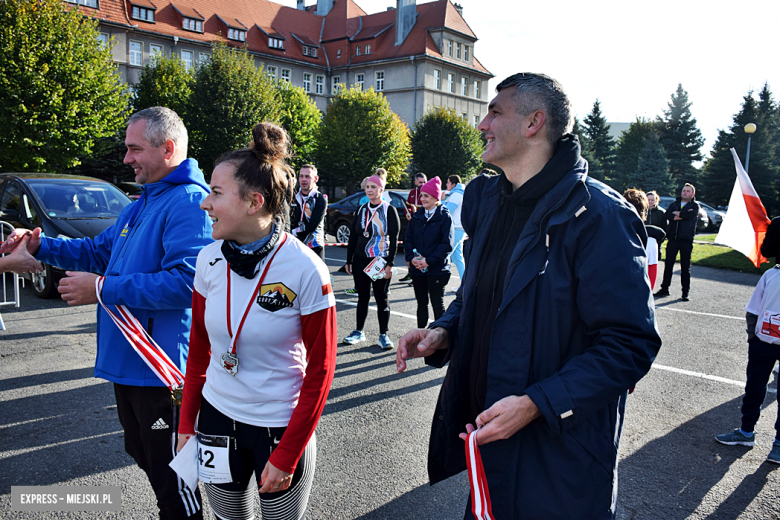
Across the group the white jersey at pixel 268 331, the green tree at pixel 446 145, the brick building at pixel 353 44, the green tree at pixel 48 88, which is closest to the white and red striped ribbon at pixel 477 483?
the white jersey at pixel 268 331

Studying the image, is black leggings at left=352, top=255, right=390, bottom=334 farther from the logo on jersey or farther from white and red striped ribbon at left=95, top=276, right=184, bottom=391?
the logo on jersey

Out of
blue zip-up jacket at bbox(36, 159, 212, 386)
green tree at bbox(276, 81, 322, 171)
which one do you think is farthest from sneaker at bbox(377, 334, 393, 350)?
green tree at bbox(276, 81, 322, 171)

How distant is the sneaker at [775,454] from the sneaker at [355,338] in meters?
4.11

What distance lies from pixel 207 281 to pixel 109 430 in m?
2.75

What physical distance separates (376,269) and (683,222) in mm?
7300

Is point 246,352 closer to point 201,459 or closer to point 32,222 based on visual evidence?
point 201,459

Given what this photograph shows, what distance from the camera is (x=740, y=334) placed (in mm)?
7473

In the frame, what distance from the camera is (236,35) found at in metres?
50.2

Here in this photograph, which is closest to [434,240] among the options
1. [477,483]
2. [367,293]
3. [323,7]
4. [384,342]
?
[367,293]

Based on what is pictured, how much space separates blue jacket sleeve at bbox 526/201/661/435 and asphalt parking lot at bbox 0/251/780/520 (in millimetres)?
1898

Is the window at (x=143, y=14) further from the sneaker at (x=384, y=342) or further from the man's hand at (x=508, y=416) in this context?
the man's hand at (x=508, y=416)

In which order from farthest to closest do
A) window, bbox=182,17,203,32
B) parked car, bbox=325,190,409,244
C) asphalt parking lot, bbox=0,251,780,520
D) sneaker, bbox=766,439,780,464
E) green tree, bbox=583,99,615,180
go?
green tree, bbox=583,99,615,180
window, bbox=182,17,203,32
parked car, bbox=325,190,409,244
sneaker, bbox=766,439,780,464
asphalt parking lot, bbox=0,251,780,520

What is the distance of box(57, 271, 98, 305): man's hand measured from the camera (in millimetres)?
2234

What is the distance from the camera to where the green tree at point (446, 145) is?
42812 millimetres
